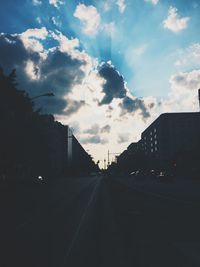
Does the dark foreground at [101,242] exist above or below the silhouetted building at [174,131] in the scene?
below

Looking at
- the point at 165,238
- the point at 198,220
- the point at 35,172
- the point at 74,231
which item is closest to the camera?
the point at 165,238

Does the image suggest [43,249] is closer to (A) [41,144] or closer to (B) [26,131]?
(B) [26,131]

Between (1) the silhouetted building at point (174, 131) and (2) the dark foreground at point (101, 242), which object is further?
(1) the silhouetted building at point (174, 131)

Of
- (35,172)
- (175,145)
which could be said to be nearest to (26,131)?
(35,172)

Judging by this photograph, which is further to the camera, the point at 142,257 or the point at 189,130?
the point at 189,130

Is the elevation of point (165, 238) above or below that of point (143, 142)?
below

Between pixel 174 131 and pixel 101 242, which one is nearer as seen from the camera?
pixel 101 242

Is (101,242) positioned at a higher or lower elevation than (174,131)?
lower

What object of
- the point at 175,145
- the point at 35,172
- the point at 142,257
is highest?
the point at 175,145

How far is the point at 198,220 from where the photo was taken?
42.2ft

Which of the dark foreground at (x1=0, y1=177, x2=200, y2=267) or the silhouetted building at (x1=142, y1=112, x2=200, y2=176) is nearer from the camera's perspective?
the dark foreground at (x1=0, y1=177, x2=200, y2=267)

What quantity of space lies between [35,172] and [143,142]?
13799cm

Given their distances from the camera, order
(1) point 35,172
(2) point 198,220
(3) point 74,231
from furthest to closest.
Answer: (1) point 35,172, (2) point 198,220, (3) point 74,231

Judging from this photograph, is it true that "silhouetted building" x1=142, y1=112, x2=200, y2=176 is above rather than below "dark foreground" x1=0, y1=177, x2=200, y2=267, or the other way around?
above
